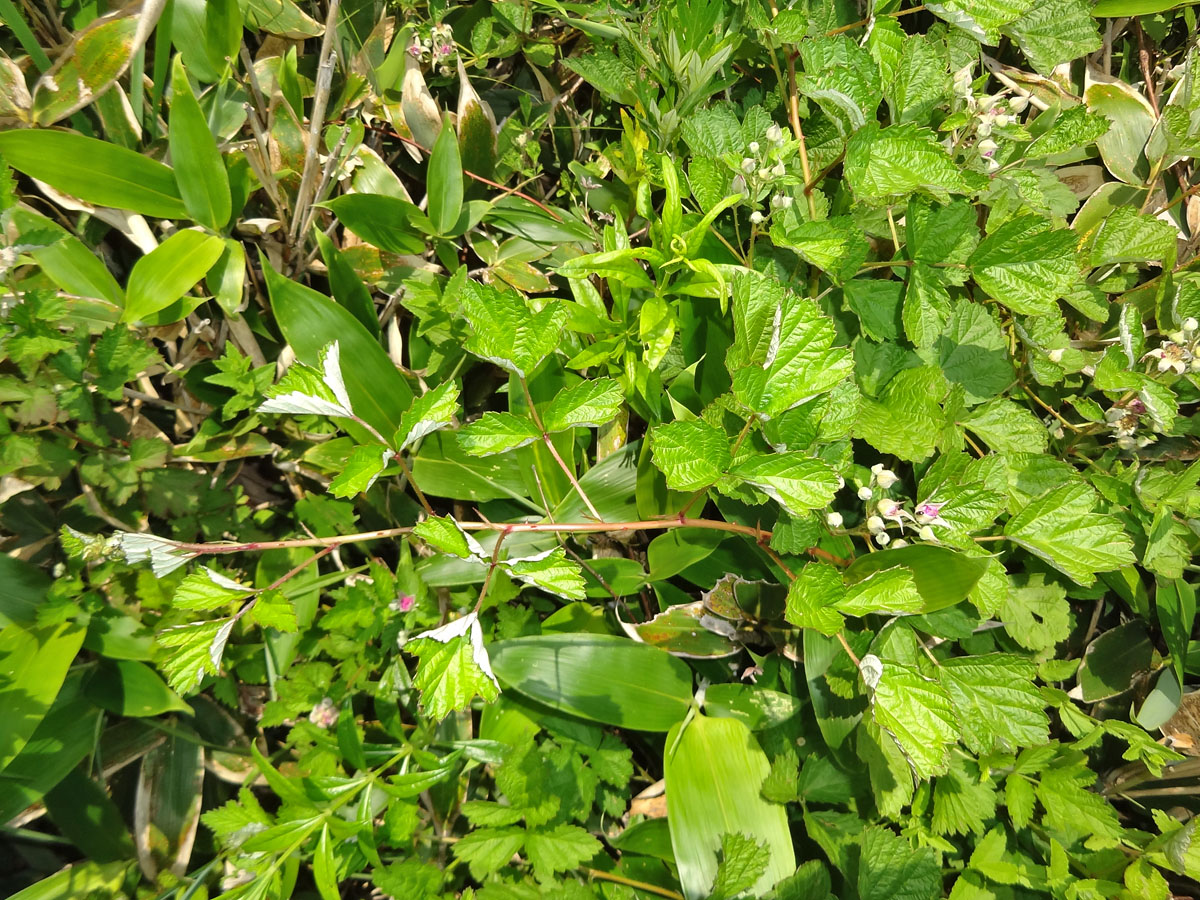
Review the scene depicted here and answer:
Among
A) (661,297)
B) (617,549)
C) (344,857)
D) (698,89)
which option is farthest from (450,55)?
(344,857)

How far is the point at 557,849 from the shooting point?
0.94 metres

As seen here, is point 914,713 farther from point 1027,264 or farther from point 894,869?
point 1027,264

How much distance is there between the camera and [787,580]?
0.97 metres

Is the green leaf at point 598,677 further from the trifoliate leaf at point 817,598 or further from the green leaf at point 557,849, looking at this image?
the trifoliate leaf at point 817,598

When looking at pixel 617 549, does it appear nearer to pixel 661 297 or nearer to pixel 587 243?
pixel 661 297

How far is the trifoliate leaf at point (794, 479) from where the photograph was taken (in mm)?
739

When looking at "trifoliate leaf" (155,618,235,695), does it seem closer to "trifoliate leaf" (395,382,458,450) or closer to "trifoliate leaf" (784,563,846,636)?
"trifoliate leaf" (395,382,458,450)

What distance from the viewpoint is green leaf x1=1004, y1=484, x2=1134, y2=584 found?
921 millimetres

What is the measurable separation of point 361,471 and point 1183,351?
121cm

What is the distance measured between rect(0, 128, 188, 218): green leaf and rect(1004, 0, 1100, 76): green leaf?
4.78 ft

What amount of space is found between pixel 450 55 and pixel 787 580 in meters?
1.21

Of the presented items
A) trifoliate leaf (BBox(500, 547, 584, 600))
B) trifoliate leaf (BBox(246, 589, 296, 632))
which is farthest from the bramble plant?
trifoliate leaf (BBox(500, 547, 584, 600))

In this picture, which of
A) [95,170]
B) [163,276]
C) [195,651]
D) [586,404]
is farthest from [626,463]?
[95,170]

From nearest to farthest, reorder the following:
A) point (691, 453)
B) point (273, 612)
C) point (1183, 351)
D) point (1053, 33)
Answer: point (691, 453) → point (273, 612) → point (1183, 351) → point (1053, 33)
